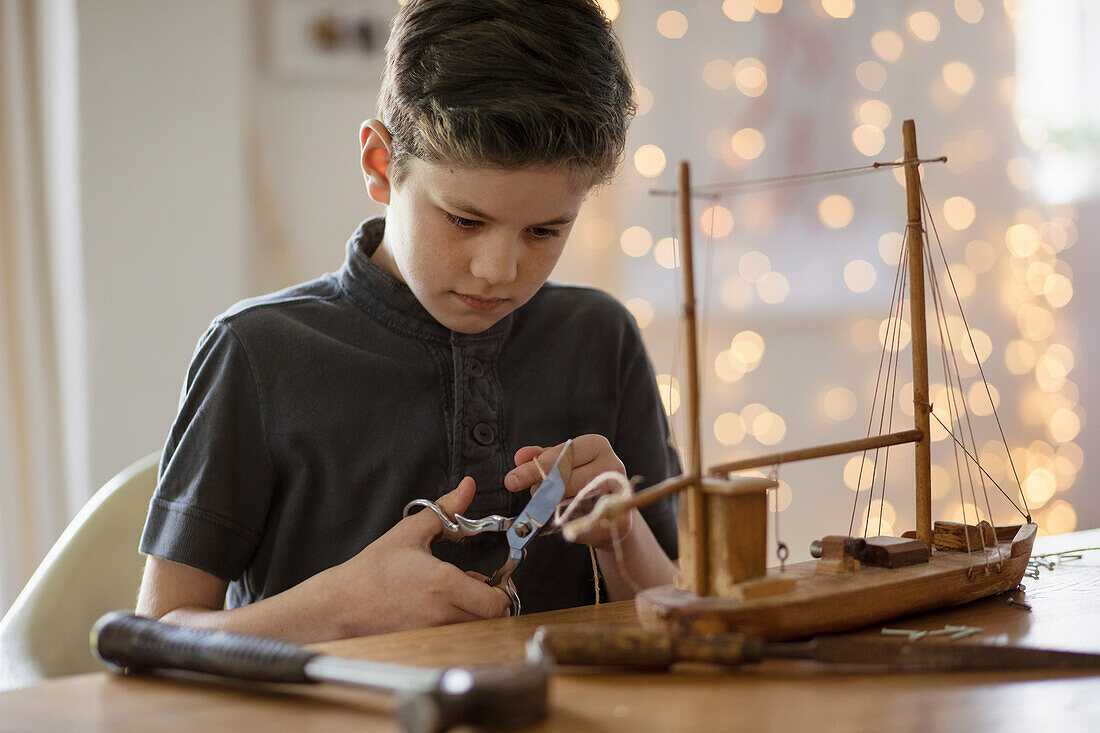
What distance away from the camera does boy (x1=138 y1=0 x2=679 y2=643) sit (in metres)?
0.79

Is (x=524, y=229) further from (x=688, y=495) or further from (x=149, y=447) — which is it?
(x=149, y=447)

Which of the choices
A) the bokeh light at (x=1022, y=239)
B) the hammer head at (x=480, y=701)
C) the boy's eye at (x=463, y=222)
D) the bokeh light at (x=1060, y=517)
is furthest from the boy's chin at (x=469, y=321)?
the bokeh light at (x=1060, y=517)

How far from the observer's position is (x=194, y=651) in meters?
0.57

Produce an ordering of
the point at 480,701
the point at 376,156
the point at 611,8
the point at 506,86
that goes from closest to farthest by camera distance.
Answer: the point at 480,701 → the point at 506,86 → the point at 376,156 → the point at 611,8

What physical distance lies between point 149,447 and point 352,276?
114 cm

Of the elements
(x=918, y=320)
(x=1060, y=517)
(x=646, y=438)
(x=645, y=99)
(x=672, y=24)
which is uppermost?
(x=672, y=24)

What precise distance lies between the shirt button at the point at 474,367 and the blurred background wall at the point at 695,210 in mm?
869

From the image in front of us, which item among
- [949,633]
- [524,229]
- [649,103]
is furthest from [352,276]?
[649,103]

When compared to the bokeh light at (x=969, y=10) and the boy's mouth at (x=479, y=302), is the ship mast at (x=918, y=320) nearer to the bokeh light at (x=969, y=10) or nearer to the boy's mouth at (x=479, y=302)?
the boy's mouth at (x=479, y=302)

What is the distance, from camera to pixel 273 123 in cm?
207

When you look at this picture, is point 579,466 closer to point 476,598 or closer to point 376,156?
point 476,598

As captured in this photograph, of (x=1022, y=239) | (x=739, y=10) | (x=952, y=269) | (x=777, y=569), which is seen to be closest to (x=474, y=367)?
(x=777, y=569)

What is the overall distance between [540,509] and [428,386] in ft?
0.88

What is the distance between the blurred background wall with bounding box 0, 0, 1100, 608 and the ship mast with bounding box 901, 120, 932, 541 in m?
1.06
